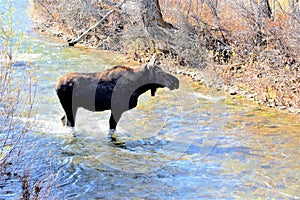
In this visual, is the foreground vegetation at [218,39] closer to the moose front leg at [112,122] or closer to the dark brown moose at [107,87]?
the dark brown moose at [107,87]

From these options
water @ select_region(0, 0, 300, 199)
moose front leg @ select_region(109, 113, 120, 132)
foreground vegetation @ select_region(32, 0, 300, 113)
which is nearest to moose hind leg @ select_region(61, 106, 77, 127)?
water @ select_region(0, 0, 300, 199)

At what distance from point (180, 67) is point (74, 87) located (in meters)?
7.36

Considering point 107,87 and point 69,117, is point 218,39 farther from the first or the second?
point 69,117

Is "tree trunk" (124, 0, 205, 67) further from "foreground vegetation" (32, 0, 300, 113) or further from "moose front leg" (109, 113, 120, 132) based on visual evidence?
"moose front leg" (109, 113, 120, 132)

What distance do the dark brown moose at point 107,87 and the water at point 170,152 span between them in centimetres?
79

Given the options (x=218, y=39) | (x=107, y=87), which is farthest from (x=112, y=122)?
(x=218, y=39)

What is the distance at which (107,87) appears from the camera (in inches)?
411

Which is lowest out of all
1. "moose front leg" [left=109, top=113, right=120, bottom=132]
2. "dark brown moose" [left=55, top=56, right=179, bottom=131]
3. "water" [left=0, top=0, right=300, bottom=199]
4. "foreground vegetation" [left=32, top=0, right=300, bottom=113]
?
"water" [left=0, top=0, right=300, bottom=199]

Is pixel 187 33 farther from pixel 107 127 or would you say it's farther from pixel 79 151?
pixel 79 151

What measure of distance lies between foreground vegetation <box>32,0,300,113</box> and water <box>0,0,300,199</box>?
3.26 feet

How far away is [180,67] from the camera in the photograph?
17078 millimetres

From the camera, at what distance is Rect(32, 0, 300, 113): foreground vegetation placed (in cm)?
1385

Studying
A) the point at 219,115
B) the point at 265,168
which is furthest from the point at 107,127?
the point at 265,168

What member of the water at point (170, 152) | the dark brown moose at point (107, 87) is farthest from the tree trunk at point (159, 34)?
the dark brown moose at point (107, 87)
